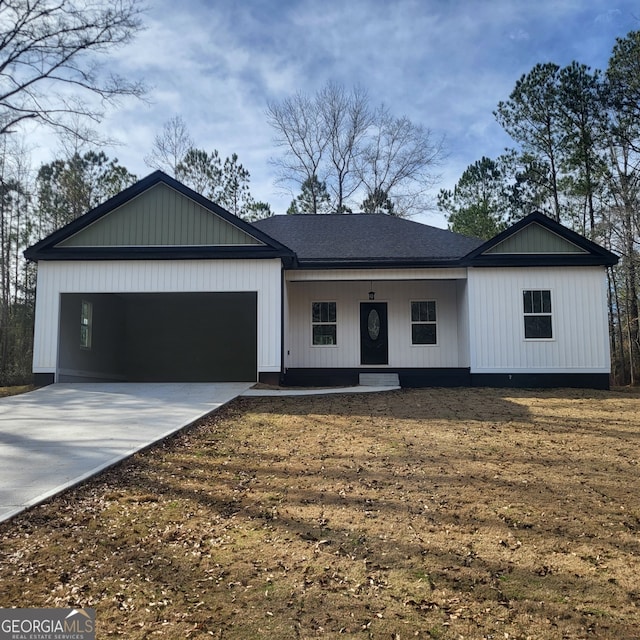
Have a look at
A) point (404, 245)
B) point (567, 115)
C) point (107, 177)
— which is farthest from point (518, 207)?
point (107, 177)

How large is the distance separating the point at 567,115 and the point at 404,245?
38.2 ft

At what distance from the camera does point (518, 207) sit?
2439 centimetres

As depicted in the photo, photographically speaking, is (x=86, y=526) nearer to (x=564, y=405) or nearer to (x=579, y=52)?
(x=564, y=405)

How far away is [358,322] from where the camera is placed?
14.4 metres

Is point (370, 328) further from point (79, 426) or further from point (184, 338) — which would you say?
point (79, 426)

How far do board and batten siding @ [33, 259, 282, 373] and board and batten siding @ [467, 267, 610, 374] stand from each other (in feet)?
16.0

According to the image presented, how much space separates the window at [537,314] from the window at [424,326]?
8.34 ft

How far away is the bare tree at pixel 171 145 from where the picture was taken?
26.4m

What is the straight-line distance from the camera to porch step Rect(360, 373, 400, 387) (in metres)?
13.5

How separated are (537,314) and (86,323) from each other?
11.8m

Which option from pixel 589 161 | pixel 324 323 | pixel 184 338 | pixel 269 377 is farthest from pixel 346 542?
pixel 589 161

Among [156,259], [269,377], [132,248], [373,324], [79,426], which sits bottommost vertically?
[79,426]

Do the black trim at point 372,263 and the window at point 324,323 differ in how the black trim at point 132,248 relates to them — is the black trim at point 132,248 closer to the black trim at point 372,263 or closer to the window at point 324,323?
the black trim at point 372,263

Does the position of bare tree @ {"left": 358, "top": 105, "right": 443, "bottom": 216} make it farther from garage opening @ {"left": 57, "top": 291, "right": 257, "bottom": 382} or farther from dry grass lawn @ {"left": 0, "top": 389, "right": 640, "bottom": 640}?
dry grass lawn @ {"left": 0, "top": 389, "right": 640, "bottom": 640}
